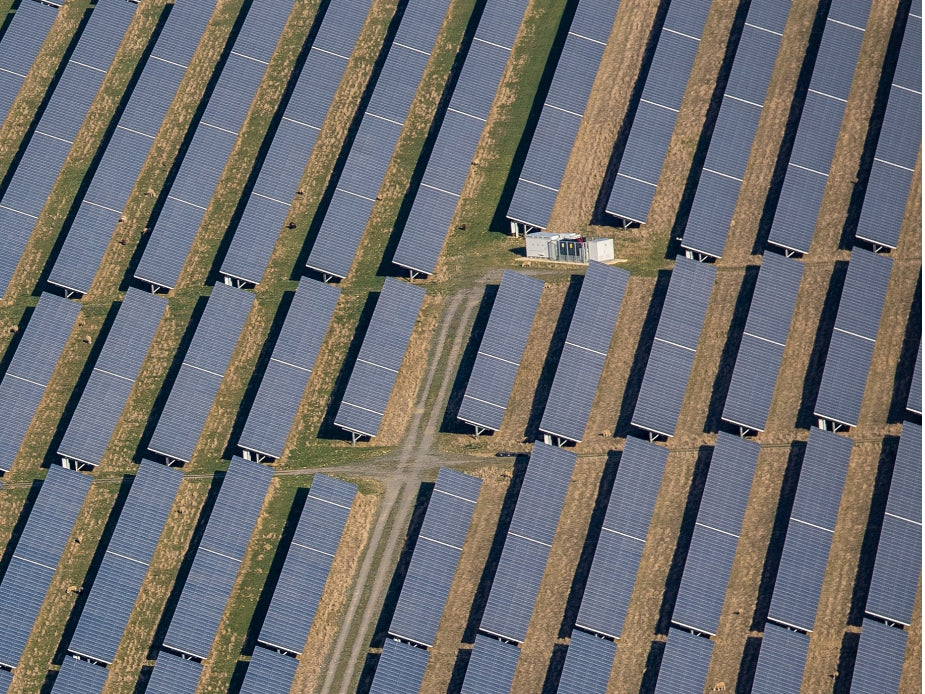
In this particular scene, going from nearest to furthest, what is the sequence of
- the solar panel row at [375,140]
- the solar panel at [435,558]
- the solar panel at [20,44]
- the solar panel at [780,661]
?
the solar panel at [780,661] < the solar panel at [435,558] < the solar panel row at [375,140] < the solar panel at [20,44]

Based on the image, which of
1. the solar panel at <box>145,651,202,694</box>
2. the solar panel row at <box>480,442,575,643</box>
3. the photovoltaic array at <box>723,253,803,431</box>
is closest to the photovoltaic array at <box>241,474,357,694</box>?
the solar panel at <box>145,651,202,694</box>

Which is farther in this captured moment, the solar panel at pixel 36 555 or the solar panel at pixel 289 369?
the solar panel at pixel 289 369

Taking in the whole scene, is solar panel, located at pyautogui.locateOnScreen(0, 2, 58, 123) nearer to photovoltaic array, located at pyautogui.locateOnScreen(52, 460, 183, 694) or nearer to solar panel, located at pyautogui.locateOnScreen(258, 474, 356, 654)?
photovoltaic array, located at pyautogui.locateOnScreen(52, 460, 183, 694)

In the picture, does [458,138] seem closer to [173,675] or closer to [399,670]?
[399,670]

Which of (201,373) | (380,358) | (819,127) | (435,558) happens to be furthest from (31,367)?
(819,127)

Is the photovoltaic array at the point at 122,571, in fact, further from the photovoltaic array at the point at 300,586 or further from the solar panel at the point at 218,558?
the photovoltaic array at the point at 300,586

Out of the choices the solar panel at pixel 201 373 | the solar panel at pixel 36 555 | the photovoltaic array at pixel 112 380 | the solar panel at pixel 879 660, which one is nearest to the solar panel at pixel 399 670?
the solar panel at pixel 201 373

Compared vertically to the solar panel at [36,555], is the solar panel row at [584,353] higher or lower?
higher

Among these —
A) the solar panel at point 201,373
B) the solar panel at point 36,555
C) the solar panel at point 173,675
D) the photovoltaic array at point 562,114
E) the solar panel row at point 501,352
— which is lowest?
the solar panel at point 173,675
